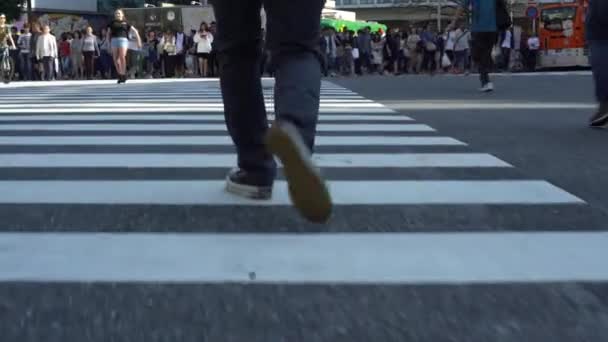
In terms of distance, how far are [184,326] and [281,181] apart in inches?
75.4

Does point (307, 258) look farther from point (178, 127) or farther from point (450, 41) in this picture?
point (450, 41)

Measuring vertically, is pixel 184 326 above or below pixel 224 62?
below

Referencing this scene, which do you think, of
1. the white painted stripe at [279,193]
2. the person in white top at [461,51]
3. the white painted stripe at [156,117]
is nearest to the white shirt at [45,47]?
the person in white top at [461,51]

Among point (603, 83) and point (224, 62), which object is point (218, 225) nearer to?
point (224, 62)

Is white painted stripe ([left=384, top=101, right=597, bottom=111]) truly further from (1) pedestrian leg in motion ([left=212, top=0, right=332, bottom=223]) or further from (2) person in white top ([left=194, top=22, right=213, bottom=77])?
(2) person in white top ([left=194, top=22, right=213, bottom=77])

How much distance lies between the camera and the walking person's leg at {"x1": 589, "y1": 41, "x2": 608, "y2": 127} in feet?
19.1

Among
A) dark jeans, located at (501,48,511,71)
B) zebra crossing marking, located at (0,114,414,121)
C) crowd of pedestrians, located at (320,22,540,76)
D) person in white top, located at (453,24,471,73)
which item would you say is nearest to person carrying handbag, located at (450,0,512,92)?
zebra crossing marking, located at (0,114,414,121)

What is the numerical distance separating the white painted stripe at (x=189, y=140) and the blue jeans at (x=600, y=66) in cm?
128

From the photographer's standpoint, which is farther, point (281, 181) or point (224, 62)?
point (281, 181)

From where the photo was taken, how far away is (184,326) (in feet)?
5.72

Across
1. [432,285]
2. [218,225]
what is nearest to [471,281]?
[432,285]

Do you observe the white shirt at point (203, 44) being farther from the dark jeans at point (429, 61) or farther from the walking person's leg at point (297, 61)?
the walking person's leg at point (297, 61)

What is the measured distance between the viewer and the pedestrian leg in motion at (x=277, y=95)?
2.27 meters

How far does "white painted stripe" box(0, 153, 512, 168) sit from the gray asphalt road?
2cm
